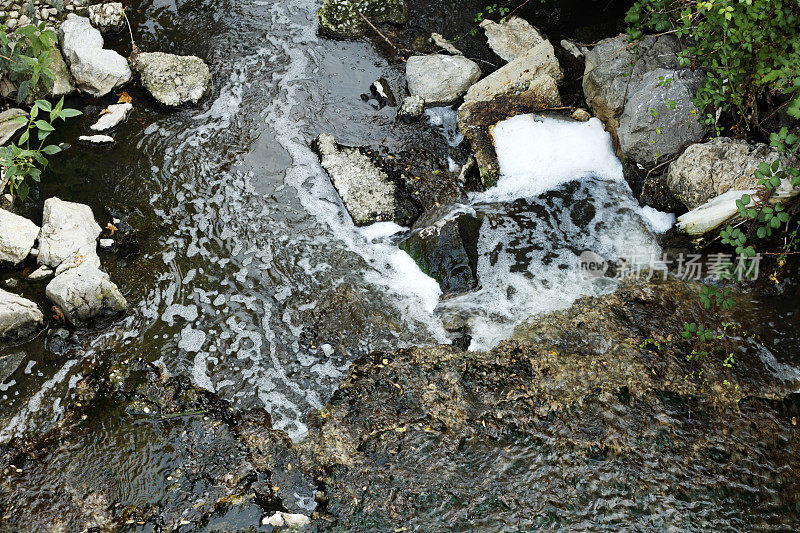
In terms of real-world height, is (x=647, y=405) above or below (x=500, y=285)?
A: below

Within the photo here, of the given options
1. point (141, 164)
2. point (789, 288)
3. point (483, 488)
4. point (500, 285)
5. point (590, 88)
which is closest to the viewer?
point (483, 488)

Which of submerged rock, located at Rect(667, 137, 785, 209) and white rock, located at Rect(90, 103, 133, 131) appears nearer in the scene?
submerged rock, located at Rect(667, 137, 785, 209)

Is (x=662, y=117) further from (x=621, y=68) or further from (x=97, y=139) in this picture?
(x=97, y=139)

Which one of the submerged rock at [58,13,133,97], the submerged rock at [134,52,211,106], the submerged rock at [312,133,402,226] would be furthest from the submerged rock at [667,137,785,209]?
the submerged rock at [58,13,133,97]

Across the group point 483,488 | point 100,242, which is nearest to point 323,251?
point 100,242

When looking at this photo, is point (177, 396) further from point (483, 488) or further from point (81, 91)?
point (81, 91)

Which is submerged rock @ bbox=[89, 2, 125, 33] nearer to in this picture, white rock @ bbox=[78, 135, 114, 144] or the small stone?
white rock @ bbox=[78, 135, 114, 144]

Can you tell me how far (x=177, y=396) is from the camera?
15.6 ft

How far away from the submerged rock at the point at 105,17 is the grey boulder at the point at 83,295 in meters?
4.50

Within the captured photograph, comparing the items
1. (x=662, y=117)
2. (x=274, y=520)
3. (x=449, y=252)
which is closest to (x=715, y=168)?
(x=662, y=117)

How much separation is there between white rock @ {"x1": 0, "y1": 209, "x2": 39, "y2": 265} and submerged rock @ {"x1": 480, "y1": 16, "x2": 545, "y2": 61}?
6317mm

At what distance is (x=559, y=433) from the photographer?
443 centimetres

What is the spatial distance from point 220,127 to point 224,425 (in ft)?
13.4

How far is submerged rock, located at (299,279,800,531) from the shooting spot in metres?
4.04
